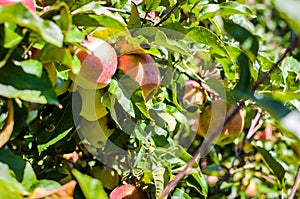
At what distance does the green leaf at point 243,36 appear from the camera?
0.69 meters

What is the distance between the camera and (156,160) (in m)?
1.10

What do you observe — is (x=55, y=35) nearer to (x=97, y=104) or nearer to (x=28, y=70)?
(x=28, y=70)

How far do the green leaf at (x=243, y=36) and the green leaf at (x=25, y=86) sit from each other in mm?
245

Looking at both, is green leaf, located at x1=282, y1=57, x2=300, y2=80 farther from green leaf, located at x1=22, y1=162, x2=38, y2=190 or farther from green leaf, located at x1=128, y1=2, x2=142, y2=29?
green leaf, located at x1=22, y1=162, x2=38, y2=190

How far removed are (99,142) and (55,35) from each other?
1.81ft

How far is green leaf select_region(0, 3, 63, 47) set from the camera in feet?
2.02

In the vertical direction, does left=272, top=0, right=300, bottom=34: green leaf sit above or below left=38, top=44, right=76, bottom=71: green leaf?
above

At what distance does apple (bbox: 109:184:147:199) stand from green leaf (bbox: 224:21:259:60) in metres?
0.46

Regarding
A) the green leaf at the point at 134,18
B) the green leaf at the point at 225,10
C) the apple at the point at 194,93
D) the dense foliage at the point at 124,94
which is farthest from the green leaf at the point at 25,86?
the apple at the point at 194,93

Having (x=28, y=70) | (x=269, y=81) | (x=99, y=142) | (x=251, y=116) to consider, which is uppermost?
(x=28, y=70)

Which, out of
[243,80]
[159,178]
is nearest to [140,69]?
[159,178]

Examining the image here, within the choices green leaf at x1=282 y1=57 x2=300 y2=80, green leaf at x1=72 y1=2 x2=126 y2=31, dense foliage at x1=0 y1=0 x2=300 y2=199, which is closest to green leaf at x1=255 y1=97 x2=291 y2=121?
dense foliage at x1=0 y1=0 x2=300 y2=199

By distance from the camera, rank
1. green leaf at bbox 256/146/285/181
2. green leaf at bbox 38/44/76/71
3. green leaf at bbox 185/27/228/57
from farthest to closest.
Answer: green leaf at bbox 256/146/285/181 < green leaf at bbox 185/27/228/57 < green leaf at bbox 38/44/76/71

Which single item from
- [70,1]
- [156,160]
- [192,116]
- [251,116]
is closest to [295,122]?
[70,1]
